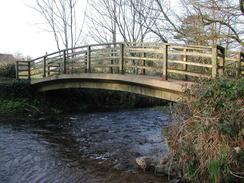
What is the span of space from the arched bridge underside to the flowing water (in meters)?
1.60

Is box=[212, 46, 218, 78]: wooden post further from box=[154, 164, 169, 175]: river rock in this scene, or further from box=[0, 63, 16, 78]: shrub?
box=[0, 63, 16, 78]: shrub

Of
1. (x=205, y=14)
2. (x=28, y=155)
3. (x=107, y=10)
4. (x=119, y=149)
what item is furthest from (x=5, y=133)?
(x=107, y=10)

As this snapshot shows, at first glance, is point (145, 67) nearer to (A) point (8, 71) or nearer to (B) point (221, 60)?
(B) point (221, 60)

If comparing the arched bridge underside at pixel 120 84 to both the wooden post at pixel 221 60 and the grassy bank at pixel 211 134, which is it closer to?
the wooden post at pixel 221 60

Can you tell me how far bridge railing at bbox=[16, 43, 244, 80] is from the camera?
964 cm

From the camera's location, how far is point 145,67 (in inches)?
472

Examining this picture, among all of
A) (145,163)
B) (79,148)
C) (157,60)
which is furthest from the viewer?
(157,60)

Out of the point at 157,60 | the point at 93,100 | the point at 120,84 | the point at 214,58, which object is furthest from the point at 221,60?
the point at 93,100

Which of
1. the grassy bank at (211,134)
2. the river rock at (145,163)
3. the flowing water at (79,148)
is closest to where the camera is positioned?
the grassy bank at (211,134)

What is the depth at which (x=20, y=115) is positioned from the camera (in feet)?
54.3

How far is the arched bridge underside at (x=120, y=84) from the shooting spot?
34.3ft

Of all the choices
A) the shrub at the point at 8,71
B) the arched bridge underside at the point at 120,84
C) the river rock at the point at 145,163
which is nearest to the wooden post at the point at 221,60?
the arched bridge underside at the point at 120,84

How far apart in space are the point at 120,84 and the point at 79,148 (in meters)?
3.63

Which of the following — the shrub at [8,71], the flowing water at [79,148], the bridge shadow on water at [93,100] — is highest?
the shrub at [8,71]
